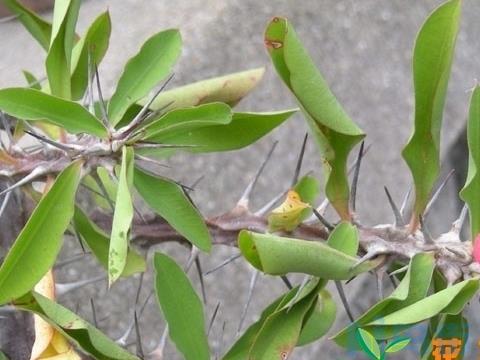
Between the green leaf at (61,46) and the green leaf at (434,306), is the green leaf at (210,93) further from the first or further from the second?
the green leaf at (434,306)

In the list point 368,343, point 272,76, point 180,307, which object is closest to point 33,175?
point 180,307

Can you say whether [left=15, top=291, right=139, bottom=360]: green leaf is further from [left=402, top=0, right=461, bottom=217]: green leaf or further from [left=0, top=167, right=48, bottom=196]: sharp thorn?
[left=402, top=0, right=461, bottom=217]: green leaf

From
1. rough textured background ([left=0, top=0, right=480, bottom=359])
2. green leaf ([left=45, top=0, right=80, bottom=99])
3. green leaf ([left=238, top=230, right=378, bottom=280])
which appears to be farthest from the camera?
rough textured background ([left=0, top=0, right=480, bottom=359])

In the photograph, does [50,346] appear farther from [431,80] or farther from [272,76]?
[272,76]

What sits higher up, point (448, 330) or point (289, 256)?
point (289, 256)

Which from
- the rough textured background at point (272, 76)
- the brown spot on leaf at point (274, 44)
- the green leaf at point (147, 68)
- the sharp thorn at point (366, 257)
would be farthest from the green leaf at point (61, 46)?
the rough textured background at point (272, 76)

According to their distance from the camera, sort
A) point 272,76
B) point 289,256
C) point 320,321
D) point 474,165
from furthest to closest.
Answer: point 272,76 < point 320,321 < point 474,165 < point 289,256

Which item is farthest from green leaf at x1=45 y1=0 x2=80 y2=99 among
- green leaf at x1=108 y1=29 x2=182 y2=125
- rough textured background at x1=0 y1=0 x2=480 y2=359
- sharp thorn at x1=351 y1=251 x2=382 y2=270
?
rough textured background at x1=0 y1=0 x2=480 y2=359
